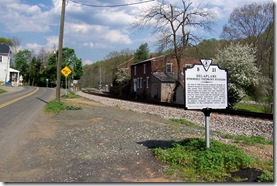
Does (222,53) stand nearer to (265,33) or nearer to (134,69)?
(265,33)

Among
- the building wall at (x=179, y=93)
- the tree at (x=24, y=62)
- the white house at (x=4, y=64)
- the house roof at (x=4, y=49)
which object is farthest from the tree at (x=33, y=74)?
the building wall at (x=179, y=93)

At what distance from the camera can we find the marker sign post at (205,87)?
7090 millimetres

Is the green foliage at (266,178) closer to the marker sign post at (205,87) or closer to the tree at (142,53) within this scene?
the marker sign post at (205,87)

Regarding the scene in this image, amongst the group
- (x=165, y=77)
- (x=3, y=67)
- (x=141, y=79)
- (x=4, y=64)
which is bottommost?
(x=141, y=79)

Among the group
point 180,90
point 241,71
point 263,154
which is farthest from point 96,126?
point 180,90

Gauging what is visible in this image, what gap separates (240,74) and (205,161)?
3027cm

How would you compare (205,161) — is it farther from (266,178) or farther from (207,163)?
(266,178)

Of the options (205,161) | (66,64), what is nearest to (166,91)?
(205,161)

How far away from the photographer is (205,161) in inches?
254

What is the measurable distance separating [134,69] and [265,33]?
77.5 ft

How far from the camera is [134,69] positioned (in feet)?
212

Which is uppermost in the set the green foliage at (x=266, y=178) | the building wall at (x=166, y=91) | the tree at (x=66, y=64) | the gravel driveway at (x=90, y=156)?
the tree at (x=66, y=64)

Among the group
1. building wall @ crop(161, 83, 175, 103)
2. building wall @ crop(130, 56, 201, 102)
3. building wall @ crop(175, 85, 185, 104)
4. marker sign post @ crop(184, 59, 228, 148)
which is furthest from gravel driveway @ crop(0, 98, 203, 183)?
building wall @ crop(130, 56, 201, 102)

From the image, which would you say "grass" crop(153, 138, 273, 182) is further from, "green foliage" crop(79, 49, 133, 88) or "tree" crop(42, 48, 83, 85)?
"tree" crop(42, 48, 83, 85)
